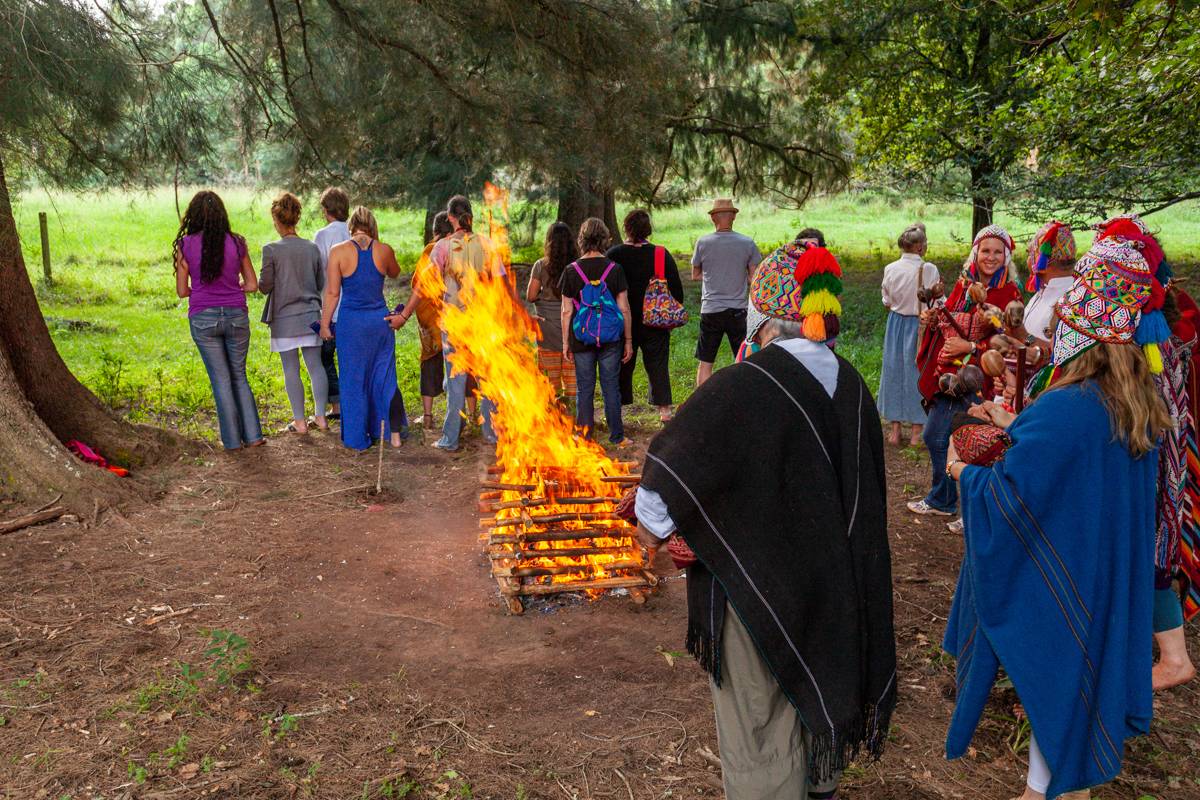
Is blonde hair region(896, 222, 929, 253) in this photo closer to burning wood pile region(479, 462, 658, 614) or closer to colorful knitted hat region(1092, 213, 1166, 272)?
burning wood pile region(479, 462, 658, 614)

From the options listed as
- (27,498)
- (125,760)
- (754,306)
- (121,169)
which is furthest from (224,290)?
(754,306)

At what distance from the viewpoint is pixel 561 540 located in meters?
5.28

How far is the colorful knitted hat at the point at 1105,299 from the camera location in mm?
3023

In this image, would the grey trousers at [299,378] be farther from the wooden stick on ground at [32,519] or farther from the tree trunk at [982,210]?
the tree trunk at [982,210]

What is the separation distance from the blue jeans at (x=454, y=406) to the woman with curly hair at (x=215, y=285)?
5.45 feet

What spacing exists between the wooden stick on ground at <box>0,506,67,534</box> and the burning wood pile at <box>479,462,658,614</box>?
2.84 meters

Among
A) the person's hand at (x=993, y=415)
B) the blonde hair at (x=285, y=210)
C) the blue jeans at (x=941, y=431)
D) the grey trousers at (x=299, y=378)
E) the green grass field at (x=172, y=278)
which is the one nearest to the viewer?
the person's hand at (x=993, y=415)

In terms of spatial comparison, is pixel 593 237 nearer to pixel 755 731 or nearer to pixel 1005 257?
pixel 1005 257

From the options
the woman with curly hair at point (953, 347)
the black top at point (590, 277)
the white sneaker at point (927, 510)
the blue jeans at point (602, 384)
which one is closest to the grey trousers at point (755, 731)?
the woman with curly hair at point (953, 347)

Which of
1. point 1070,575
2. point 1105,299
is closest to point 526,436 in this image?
point 1070,575

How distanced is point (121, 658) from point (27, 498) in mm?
2260

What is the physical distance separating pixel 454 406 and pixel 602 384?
127 cm

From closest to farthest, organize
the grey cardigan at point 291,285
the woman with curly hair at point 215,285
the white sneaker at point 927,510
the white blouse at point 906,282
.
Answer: the white sneaker at point 927,510 → the woman with curly hair at point 215,285 → the white blouse at point 906,282 → the grey cardigan at point 291,285

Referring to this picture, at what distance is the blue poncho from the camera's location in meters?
3.00
